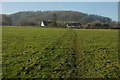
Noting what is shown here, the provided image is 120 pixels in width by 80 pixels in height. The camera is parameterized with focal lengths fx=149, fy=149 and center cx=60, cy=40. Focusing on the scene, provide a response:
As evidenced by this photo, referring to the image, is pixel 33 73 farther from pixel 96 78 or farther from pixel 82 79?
pixel 96 78

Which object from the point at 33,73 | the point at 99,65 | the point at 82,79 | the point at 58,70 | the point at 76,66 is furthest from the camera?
the point at 99,65

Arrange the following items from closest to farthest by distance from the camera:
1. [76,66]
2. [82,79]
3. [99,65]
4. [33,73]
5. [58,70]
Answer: [82,79] → [33,73] → [58,70] → [76,66] → [99,65]

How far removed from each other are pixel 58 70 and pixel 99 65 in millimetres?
2449

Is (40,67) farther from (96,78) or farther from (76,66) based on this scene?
(96,78)

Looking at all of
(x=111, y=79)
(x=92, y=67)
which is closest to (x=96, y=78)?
(x=111, y=79)

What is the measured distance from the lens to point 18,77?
19.5 feet

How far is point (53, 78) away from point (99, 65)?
124 inches

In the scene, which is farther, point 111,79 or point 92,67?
point 92,67

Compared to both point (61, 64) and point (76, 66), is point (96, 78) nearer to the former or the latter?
point (76, 66)

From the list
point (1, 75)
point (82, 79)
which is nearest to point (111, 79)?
point (82, 79)

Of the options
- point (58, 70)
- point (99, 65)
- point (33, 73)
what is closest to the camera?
point (33, 73)

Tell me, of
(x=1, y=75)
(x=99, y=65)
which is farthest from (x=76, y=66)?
(x=1, y=75)

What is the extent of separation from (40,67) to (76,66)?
1.80m

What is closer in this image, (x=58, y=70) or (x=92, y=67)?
Result: (x=58, y=70)
